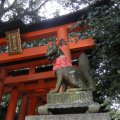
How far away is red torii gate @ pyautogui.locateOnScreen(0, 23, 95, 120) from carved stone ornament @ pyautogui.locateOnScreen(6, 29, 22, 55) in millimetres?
186

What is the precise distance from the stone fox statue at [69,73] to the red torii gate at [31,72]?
3131mm

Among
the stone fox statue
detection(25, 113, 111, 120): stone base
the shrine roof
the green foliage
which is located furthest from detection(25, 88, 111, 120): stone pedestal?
the shrine roof

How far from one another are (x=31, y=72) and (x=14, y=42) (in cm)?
260

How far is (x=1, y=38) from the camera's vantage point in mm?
8828

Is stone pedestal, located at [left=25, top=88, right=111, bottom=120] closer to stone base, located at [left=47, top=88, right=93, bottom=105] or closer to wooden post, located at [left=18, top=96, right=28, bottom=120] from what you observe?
stone base, located at [left=47, top=88, right=93, bottom=105]

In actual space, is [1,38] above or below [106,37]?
above

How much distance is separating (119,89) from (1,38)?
4.25m

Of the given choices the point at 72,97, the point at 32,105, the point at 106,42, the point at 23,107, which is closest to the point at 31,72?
the point at 23,107

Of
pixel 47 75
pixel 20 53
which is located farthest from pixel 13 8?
pixel 20 53

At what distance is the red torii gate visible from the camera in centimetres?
804

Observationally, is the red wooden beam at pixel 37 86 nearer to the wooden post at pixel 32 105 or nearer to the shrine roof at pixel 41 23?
the wooden post at pixel 32 105

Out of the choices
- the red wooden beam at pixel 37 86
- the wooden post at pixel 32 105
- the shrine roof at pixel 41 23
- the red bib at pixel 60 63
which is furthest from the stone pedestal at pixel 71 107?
the wooden post at pixel 32 105

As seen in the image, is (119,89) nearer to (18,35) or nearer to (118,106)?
(118,106)

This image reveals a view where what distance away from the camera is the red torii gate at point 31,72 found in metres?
8.04
